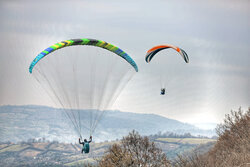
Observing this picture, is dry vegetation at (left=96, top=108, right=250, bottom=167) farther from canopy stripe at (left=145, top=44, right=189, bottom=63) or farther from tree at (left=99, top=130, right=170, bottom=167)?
canopy stripe at (left=145, top=44, right=189, bottom=63)

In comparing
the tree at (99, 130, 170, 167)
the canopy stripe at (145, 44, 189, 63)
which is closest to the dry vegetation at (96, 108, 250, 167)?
the tree at (99, 130, 170, 167)

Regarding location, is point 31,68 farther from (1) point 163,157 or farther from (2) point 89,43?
(1) point 163,157

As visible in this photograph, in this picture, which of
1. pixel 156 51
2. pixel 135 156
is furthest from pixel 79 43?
pixel 135 156

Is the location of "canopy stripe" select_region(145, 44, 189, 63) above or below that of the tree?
A: above

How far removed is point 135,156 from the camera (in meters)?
62.5

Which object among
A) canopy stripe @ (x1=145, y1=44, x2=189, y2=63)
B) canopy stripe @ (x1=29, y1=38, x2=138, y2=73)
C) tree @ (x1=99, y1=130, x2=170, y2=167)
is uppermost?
canopy stripe @ (x1=145, y1=44, x2=189, y2=63)

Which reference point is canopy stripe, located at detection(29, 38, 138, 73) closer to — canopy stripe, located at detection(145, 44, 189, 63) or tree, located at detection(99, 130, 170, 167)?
canopy stripe, located at detection(145, 44, 189, 63)

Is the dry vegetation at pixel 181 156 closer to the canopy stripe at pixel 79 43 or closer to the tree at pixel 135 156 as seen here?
the tree at pixel 135 156

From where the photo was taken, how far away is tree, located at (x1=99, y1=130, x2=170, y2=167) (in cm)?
5925

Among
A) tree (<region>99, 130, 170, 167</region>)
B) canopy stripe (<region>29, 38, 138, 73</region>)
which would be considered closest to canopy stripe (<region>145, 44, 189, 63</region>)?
canopy stripe (<region>29, 38, 138, 73</region>)

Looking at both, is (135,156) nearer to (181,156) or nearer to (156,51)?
(181,156)

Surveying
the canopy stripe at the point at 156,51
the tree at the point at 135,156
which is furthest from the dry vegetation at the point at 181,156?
the canopy stripe at the point at 156,51

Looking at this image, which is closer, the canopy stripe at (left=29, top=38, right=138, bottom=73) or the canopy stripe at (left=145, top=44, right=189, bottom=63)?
the canopy stripe at (left=29, top=38, right=138, bottom=73)

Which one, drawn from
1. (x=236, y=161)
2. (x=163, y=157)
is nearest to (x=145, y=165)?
(x=163, y=157)
